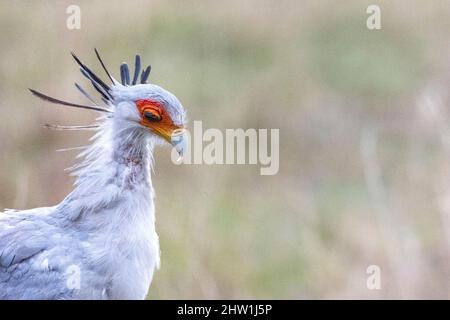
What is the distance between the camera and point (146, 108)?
5.32 metres

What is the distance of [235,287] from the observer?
8.40m

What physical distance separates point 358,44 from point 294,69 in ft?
2.38

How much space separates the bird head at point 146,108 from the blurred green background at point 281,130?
205cm

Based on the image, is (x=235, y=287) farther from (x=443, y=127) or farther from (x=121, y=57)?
(x=121, y=57)

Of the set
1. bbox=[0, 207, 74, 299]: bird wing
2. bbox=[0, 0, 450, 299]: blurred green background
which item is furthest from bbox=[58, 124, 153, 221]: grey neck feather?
bbox=[0, 0, 450, 299]: blurred green background

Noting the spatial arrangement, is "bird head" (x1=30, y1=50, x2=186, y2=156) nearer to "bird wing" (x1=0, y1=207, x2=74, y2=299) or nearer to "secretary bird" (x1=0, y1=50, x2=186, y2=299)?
"secretary bird" (x1=0, y1=50, x2=186, y2=299)

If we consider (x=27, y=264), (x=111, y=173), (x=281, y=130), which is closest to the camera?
(x=27, y=264)

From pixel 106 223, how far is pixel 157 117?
49cm

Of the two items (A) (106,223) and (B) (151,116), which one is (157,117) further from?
(A) (106,223)

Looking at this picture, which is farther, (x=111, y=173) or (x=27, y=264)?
(x=111, y=173)

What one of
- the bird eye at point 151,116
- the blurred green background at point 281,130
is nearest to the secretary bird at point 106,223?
the bird eye at point 151,116

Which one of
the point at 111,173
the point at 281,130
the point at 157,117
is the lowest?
the point at 111,173

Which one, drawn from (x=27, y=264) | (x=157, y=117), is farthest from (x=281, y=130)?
(x=27, y=264)
